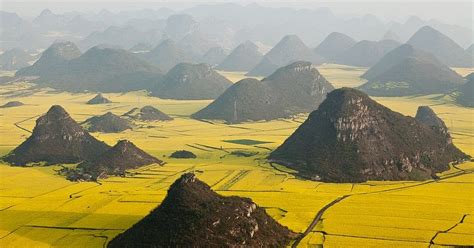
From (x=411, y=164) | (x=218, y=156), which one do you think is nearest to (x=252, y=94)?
(x=218, y=156)

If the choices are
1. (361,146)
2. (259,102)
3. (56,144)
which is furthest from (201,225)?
(259,102)

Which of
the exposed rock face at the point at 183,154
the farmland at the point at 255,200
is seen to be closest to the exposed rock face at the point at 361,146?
the farmland at the point at 255,200

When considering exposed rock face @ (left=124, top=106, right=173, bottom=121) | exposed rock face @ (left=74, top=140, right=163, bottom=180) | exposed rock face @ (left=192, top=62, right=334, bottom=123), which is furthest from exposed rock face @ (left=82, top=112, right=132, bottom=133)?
exposed rock face @ (left=74, top=140, right=163, bottom=180)

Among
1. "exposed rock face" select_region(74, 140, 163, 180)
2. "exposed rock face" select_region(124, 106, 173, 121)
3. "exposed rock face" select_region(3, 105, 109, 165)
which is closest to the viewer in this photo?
"exposed rock face" select_region(74, 140, 163, 180)

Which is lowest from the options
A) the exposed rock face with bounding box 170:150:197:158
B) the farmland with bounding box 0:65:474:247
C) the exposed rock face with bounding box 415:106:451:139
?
the farmland with bounding box 0:65:474:247

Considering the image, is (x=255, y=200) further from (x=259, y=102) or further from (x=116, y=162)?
(x=259, y=102)

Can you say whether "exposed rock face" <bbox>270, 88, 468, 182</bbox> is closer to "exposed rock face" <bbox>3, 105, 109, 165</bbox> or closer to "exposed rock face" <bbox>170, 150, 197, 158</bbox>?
"exposed rock face" <bbox>170, 150, 197, 158</bbox>

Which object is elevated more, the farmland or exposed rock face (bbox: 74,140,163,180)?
exposed rock face (bbox: 74,140,163,180)
